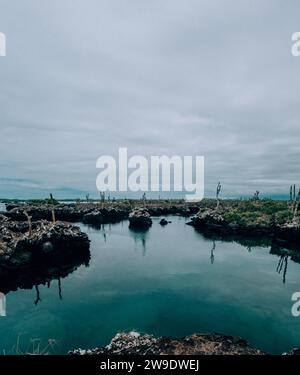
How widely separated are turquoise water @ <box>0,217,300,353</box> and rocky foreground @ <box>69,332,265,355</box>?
7.33 m

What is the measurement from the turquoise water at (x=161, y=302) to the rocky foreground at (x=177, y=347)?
288 inches

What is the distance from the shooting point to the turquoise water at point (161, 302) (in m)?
20.9

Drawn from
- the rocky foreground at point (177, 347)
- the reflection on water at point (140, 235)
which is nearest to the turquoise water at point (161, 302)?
the rocky foreground at point (177, 347)

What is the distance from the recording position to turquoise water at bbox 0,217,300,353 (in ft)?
68.5

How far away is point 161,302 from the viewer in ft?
88.9

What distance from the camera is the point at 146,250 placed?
52.2 metres

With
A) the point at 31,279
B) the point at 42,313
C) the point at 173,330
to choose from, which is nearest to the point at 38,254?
the point at 31,279

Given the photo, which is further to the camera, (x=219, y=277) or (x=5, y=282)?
(x=219, y=277)

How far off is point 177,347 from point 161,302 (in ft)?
50.3

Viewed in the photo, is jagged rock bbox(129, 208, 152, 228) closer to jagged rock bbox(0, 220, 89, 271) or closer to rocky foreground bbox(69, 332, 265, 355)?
jagged rock bbox(0, 220, 89, 271)

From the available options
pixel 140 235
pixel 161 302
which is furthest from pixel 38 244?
pixel 140 235

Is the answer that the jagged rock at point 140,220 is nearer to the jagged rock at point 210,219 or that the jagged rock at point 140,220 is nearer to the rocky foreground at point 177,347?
the jagged rock at point 210,219
